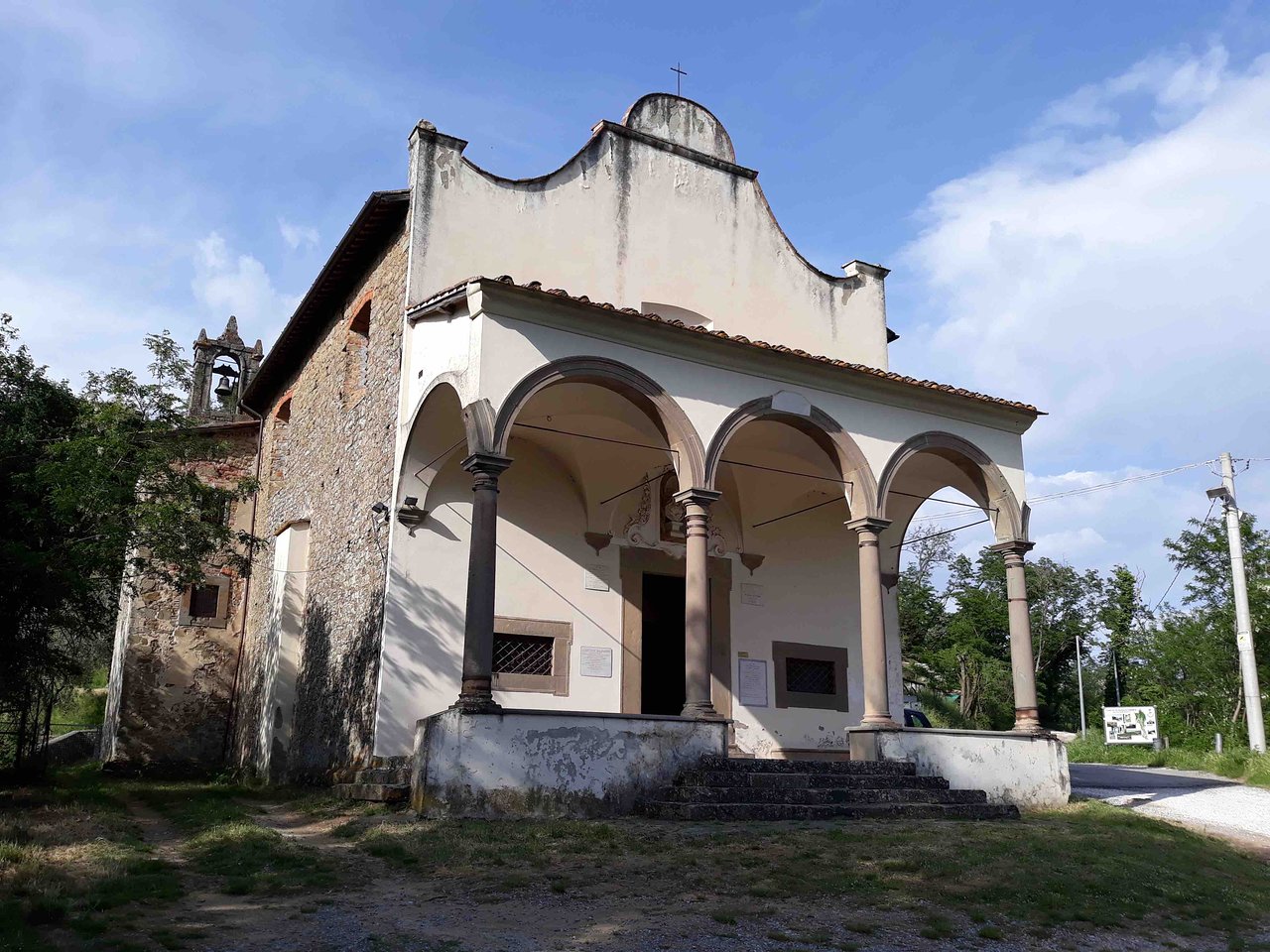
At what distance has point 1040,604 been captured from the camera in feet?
140

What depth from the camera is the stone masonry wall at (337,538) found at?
13.1m

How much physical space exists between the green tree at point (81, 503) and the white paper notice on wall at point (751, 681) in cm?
690

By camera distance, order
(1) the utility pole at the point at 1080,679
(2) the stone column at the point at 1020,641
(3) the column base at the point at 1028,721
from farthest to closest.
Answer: (1) the utility pole at the point at 1080,679 → (2) the stone column at the point at 1020,641 → (3) the column base at the point at 1028,721

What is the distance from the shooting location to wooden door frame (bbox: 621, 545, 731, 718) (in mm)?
14461

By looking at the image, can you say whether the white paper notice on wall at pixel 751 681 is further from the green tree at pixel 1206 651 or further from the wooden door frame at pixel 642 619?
the green tree at pixel 1206 651

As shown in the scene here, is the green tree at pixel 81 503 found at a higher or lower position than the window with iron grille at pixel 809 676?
higher

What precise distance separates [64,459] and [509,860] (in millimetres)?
7323

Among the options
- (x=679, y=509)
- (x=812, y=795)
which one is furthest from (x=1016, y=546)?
(x=812, y=795)

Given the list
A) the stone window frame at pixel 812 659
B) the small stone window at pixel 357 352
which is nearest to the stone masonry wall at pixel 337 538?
the small stone window at pixel 357 352

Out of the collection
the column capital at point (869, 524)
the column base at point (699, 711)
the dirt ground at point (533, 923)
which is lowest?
the dirt ground at point (533, 923)

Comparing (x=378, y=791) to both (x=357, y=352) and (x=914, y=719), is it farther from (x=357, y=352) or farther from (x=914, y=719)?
(x=914, y=719)

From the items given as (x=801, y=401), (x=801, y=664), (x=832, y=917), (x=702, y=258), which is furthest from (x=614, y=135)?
(x=832, y=917)

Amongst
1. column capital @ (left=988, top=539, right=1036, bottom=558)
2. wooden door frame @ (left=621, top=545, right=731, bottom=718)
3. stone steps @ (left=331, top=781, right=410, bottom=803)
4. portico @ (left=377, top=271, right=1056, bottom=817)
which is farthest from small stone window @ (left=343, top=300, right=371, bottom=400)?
column capital @ (left=988, top=539, right=1036, bottom=558)

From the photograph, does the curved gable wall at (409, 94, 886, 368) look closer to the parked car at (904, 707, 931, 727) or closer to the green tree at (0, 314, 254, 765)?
the green tree at (0, 314, 254, 765)
